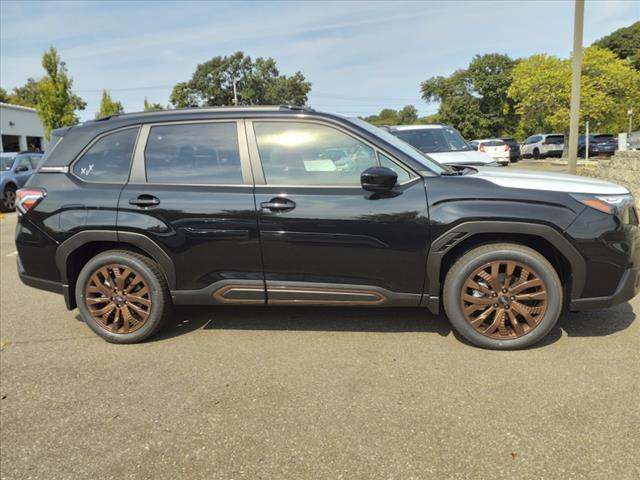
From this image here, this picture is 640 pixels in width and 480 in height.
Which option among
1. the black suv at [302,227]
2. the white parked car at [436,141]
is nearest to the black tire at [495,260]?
the black suv at [302,227]

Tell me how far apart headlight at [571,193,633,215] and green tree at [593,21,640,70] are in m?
68.6

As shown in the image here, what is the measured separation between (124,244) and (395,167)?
222 centimetres

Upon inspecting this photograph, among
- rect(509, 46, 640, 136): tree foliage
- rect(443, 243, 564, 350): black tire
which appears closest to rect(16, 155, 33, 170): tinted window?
rect(443, 243, 564, 350): black tire

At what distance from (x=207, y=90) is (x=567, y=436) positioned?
73.4 meters

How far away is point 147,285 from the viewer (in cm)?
385

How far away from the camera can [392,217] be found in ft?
11.3

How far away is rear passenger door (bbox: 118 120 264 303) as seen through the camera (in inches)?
143

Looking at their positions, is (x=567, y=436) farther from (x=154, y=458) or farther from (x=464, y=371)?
(x=154, y=458)

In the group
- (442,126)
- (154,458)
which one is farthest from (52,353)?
(442,126)

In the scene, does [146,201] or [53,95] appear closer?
[146,201]

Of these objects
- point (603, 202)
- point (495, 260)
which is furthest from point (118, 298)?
point (603, 202)

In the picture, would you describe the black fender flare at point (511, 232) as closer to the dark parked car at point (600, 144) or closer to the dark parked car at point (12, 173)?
the dark parked car at point (12, 173)

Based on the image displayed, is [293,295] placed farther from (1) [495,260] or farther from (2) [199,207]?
(1) [495,260]

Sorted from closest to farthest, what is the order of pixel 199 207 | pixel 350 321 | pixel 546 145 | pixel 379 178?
1. pixel 379 178
2. pixel 199 207
3. pixel 350 321
4. pixel 546 145
